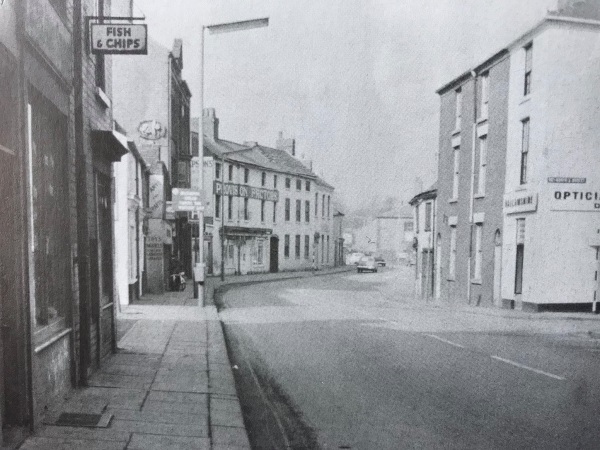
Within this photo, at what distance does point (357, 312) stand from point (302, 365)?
7.39m

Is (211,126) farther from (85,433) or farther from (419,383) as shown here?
(85,433)

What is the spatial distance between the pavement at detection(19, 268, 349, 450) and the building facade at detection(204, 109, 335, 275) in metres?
24.3

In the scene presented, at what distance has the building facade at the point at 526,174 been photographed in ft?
21.0

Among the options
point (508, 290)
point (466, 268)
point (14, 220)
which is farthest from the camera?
point (466, 268)

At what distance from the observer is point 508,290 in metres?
13.2

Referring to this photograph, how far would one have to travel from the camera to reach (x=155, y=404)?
5484 millimetres

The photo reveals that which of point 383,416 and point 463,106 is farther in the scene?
point 463,106

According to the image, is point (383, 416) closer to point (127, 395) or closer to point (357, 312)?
point (127, 395)

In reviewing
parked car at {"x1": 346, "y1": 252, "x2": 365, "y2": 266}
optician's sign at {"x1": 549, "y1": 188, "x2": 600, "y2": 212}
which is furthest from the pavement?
parked car at {"x1": 346, "y1": 252, "x2": 365, "y2": 266}

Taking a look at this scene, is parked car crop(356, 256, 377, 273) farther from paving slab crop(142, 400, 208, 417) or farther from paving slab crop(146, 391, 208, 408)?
paving slab crop(142, 400, 208, 417)

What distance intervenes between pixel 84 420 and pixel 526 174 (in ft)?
32.7

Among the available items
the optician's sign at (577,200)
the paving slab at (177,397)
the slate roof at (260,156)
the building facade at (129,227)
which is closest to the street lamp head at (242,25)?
the paving slab at (177,397)

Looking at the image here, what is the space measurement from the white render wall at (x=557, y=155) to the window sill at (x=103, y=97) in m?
5.50

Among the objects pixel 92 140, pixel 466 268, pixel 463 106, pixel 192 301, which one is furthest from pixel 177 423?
pixel 463 106
